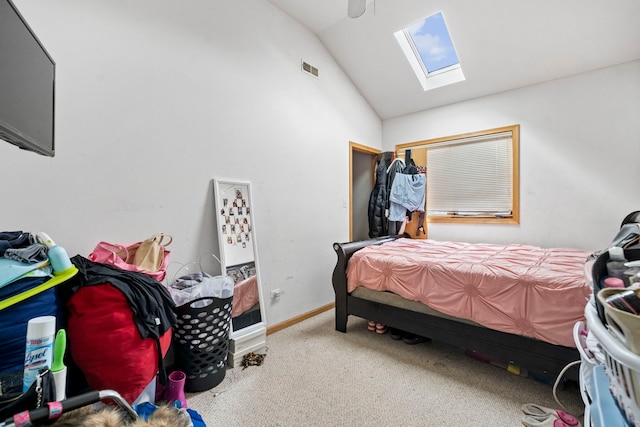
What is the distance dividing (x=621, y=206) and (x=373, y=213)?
246cm

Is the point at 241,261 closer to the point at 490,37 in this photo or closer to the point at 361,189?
the point at 361,189

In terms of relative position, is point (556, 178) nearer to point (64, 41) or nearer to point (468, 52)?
point (468, 52)

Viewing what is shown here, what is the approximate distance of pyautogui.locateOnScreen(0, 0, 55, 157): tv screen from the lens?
0.84 metres

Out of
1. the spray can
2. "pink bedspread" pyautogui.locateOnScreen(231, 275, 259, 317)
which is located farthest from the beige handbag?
the spray can

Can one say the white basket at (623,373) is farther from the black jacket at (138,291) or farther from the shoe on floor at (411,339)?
the shoe on floor at (411,339)

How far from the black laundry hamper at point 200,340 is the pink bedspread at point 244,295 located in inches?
16.3

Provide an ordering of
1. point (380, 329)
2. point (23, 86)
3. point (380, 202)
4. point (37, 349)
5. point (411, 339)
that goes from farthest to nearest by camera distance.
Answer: point (380, 202) → point (380, 329) → point (411, 339) → point (23, 86) → point (37, 349)

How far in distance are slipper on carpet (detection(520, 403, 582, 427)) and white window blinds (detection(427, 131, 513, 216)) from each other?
2.26 meters

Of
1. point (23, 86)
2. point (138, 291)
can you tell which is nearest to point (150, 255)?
point (138, 291)

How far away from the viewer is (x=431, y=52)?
3.46 meters

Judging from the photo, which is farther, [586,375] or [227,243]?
[227,243]

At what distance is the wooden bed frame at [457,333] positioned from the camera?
1674mm

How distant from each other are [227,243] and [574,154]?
350 centimetres

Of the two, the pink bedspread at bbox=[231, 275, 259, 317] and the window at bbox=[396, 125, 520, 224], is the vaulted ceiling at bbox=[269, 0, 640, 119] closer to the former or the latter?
the window at bbox=[396, 125, 520, 224]
